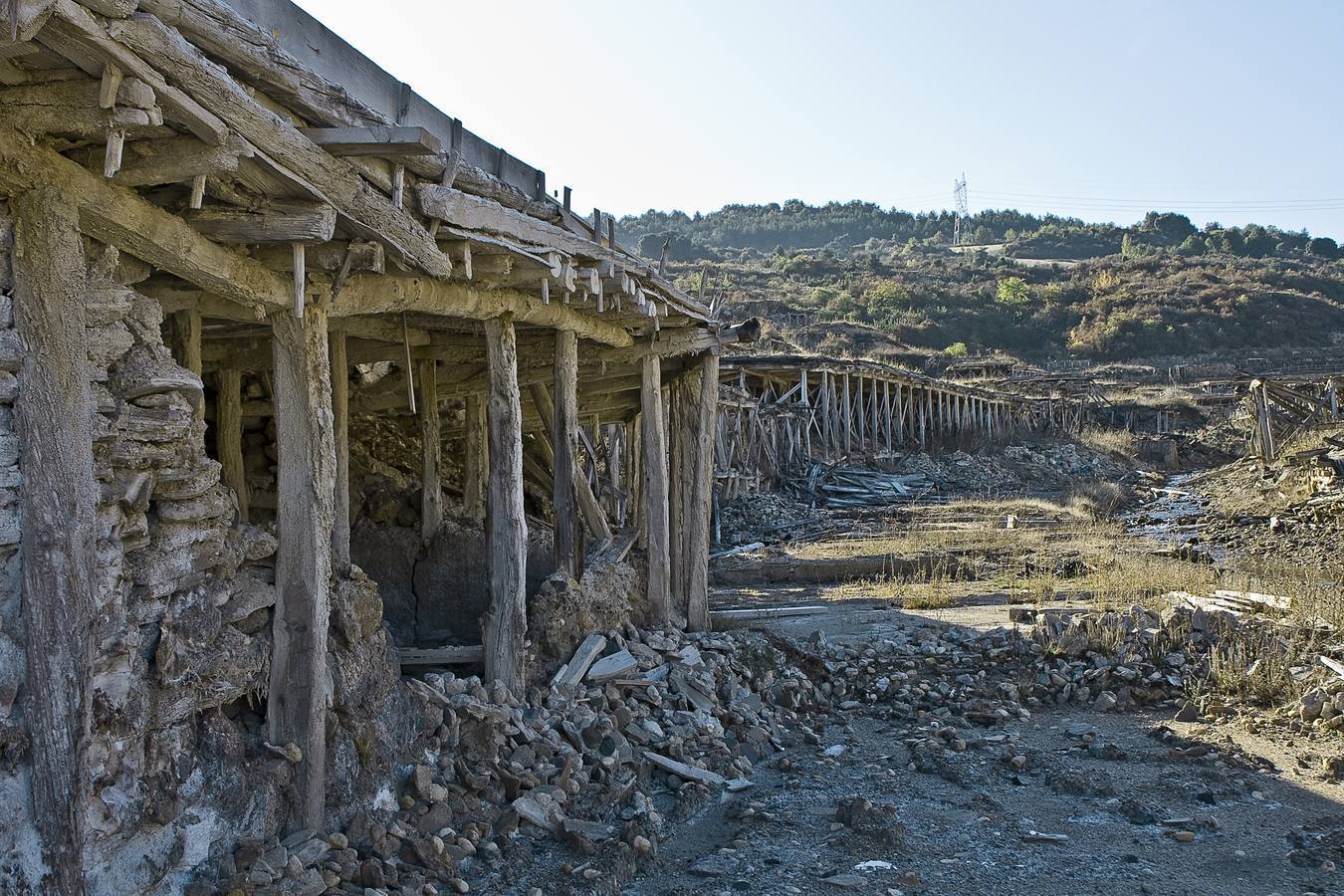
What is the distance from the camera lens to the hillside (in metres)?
54.6

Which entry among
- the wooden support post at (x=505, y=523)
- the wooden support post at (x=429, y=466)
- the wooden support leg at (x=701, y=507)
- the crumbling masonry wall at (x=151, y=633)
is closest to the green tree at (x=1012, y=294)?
the wooden support leg at (x=701, y=507)

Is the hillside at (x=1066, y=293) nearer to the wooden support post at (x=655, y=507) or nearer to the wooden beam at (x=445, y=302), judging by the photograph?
the wooden support post at (x=655, y=507)

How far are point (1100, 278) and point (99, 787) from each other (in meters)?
67.3

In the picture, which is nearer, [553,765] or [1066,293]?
[553,765]

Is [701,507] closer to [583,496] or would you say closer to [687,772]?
[583,496]

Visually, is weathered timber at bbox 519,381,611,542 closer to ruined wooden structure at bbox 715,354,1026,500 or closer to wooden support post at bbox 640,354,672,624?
wooden support post at bbox 640,354,672,624

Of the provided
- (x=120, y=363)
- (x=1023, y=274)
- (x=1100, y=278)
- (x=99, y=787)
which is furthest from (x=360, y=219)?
(x=1023, y=274)

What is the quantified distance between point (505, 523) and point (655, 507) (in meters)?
2.84

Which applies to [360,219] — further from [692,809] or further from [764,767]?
[764,767]

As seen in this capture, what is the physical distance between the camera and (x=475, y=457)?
10.0 meters

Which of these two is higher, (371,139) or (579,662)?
(371,139)

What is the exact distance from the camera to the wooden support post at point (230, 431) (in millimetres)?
6844

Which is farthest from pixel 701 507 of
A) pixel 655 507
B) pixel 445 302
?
pixel 445 302

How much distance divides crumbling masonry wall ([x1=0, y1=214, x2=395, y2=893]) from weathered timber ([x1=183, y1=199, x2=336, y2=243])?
40cm
